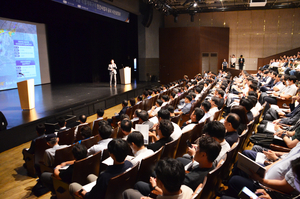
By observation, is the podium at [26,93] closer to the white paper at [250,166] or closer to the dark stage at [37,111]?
the dark stage at [37,111]

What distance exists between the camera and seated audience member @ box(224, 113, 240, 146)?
2.49 metres

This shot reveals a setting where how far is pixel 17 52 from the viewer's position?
353 inches

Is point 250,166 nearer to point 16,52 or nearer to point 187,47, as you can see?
point 16,52

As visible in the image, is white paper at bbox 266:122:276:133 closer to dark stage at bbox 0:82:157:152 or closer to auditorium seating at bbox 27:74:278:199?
auditorium seating at bbox 27:74:278:199

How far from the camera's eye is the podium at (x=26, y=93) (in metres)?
5.65

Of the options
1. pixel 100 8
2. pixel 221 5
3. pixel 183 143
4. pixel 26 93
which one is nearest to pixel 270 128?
pixel 183 143

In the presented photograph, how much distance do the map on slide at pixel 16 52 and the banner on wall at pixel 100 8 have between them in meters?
3.55

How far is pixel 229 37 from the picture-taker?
1483 centimetres

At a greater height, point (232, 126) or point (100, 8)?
point (100, 8)

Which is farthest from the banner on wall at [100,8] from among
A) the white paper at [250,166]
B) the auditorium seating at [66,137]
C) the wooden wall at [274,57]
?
the wooden wall at [274,57]

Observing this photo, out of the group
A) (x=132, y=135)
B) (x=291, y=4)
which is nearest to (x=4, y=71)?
(x=132, y=135)

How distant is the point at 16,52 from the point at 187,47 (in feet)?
32.1

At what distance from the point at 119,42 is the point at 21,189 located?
1053 cm

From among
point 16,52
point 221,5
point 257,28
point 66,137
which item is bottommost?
point 66,137
